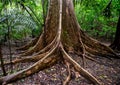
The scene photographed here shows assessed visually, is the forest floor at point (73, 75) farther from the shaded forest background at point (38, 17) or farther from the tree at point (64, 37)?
the shaded forest background at point (38, 17)

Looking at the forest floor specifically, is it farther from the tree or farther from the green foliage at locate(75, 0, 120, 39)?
the green foliage at locate(75, 0, 120, 39)

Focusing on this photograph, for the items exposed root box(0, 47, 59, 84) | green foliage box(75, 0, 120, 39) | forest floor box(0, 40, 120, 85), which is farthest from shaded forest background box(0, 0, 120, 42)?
forest floor box(0, 40, 120, 85)

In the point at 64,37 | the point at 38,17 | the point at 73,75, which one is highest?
the point at 64,37

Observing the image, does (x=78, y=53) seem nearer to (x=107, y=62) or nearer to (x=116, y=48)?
(x=107, y=62)

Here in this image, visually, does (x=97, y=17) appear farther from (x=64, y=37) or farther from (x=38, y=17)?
(x=64, y=37)

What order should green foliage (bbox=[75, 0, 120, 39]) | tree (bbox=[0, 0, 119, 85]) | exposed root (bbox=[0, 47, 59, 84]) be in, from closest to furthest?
exposed root (bbox=[0, 47, 59, 84]) < tree (bbox=[0, 0, 119, 85]) < green foliage (bbox=[75, 0, 120, 39])

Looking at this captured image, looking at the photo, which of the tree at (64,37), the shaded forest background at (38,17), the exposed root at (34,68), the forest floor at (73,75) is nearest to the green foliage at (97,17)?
the shaded forest background at (38,17)

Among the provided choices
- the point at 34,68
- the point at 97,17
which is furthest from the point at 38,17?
the point at 34,68

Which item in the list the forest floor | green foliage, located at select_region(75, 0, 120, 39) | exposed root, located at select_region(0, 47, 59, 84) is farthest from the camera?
green foliage, located at select_region(75, 0, 120, 39)

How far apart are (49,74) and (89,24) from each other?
13.1 meters

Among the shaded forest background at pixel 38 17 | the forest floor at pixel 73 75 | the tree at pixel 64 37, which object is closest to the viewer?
the forest floor at pixel 73 75

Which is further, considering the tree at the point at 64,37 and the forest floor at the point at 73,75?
the tree at the point at 64,37

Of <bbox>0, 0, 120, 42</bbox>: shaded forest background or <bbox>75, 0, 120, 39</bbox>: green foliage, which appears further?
<bbox>75, 0, 120, 39</bbox>: green foliage

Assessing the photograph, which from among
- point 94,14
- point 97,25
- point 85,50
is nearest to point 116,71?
point 85,50
